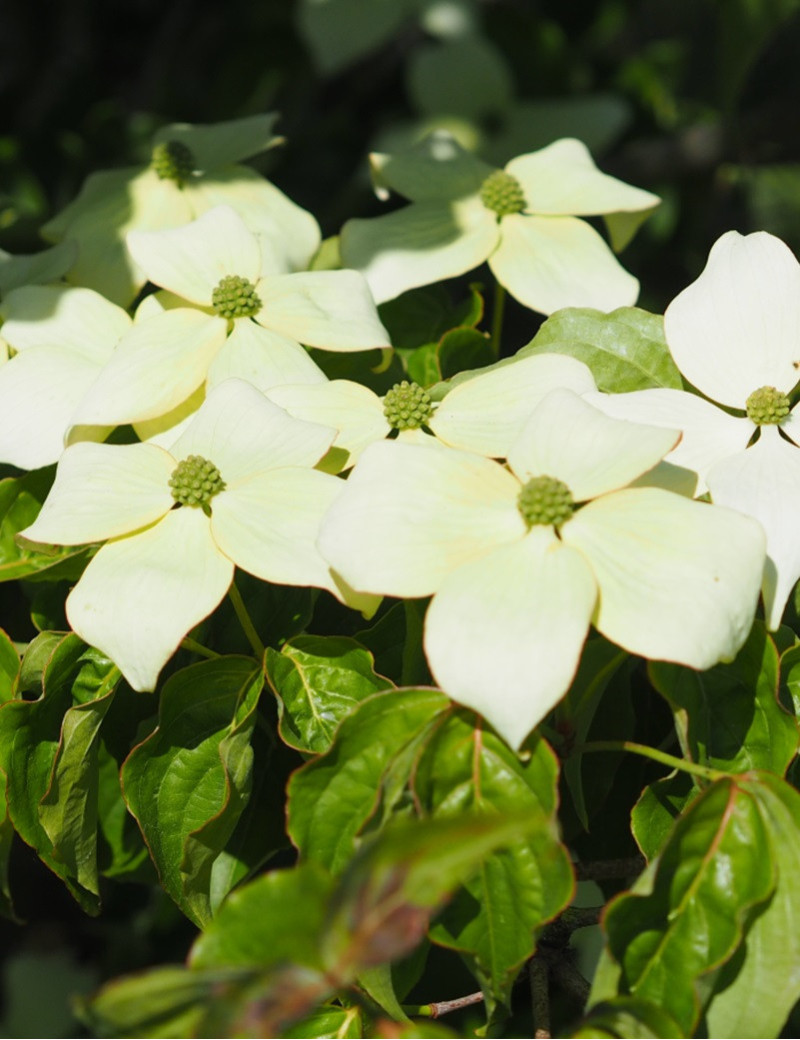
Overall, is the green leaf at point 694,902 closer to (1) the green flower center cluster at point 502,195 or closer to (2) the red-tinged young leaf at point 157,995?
(2) the red-tinged young leaf at point 157,995

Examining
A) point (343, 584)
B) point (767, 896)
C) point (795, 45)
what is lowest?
point (795, 45)

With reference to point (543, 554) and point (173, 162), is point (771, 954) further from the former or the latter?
point (173, 162)

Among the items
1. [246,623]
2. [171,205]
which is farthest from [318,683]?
[171,205]

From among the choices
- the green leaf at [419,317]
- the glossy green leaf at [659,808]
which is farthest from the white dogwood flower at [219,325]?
the glossy green leaf at [659,808]

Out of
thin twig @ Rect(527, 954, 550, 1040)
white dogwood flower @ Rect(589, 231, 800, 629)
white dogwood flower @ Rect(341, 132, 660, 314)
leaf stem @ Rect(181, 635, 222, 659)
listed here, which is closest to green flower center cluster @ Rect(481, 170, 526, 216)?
white dogwood flower @ Rect(341, 132, 660, 314)

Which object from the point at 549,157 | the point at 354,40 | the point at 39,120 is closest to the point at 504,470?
the point at 549,157

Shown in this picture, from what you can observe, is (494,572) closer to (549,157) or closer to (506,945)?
(506,945)
